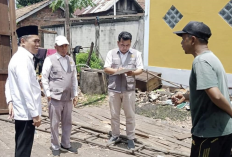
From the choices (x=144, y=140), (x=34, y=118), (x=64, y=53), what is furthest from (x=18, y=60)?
(x=144, y=140)

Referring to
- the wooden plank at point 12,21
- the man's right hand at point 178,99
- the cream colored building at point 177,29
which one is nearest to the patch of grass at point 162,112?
the cream colored building at point 177,29

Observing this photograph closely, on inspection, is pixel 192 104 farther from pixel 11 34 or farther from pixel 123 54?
pixel 11 34

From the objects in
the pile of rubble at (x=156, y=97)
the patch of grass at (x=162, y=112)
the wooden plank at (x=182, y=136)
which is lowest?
the wooden plank at (x=182, y=136)

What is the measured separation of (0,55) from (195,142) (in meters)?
5.04

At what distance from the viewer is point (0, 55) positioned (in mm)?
5828

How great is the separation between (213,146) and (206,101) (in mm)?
422

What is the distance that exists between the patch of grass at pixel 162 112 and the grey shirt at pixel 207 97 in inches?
148

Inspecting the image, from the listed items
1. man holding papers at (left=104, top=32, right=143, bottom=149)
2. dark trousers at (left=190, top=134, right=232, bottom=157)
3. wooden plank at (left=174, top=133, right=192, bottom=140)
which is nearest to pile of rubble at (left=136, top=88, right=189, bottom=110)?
wooden plank at (left=174, top=133, right=192, bottom=140)

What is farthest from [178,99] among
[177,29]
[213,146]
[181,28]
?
[177,29]

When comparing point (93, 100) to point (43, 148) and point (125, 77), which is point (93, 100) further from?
point (125, 77)

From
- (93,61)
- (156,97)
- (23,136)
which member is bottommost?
(156,97)

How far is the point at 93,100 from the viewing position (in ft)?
24.9

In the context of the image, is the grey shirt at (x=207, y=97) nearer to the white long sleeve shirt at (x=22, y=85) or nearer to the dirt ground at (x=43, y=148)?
the white long sleeve shirt at (x=22, y=85)

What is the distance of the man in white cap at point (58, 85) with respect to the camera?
12.8ft
